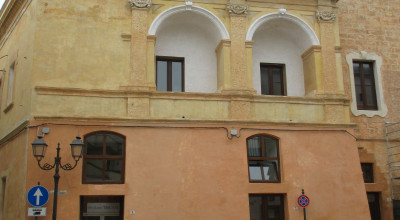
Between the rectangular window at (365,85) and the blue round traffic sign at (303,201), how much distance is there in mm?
5359

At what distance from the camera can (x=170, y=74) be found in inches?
625

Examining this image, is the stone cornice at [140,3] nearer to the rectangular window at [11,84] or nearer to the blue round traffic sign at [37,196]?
the rectangular window at [11,84]

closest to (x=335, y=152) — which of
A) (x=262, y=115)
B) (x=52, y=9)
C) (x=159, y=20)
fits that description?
(x=262, y=115)

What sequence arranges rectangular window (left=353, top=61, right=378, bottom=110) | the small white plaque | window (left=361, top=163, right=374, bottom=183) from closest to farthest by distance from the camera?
the small white plaque
window (left=361, top=163, right=374, bottom=183)
rectangular window (left=353, top=61, right=378, bottom=110)

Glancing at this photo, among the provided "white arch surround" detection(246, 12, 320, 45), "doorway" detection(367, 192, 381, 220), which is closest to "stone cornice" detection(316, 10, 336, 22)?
"white arch surround" detection(246, 12, 320, 45)

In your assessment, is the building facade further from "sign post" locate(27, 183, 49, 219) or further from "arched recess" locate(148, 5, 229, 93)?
"sign post" locate(27, 183, 49, 219)

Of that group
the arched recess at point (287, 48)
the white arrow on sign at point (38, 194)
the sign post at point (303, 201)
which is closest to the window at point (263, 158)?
the sign post at point (303, 201)

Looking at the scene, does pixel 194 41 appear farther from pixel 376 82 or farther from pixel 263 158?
pixel 376 82

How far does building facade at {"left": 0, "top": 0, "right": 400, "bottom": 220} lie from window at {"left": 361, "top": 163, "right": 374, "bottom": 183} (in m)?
0.04

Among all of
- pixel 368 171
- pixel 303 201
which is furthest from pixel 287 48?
pixel 303 201

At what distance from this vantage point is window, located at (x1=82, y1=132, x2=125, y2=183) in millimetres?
13633

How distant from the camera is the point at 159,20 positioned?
49.7 ft

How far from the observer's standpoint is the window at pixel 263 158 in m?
14.8

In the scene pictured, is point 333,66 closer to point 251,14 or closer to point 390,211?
point 251,14
